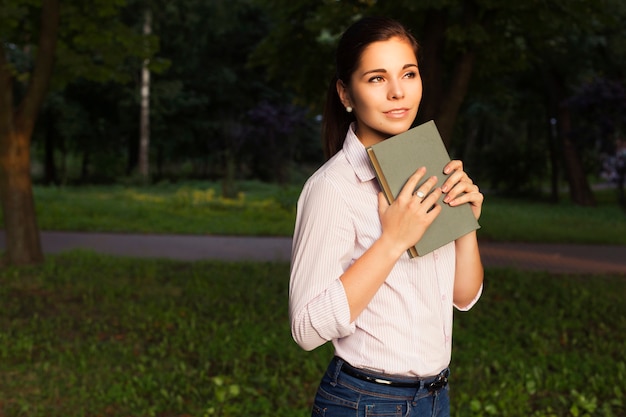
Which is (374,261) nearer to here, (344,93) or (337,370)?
(337,370)

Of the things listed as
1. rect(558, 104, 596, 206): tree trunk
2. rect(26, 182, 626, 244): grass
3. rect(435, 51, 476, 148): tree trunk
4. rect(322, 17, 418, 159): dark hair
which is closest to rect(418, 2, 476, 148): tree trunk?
rect(435, 51, 476, 148): tree trunk

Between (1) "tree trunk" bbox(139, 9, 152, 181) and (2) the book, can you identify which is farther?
(1) "tree trunk" bbox(139, 9, 152, 181)

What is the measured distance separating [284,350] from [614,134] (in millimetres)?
10726

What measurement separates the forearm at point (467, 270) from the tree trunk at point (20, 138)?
7.47 metres

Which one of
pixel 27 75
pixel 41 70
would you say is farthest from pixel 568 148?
pixel 41 70

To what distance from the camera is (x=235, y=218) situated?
15.2 m

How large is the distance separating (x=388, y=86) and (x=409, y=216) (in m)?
0.31

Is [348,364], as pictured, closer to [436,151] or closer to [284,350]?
[436,151]

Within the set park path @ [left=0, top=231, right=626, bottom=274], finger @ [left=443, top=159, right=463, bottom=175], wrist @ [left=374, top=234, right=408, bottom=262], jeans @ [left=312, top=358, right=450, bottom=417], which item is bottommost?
park path @ [left=0, top=231, right=626, bottom=274]

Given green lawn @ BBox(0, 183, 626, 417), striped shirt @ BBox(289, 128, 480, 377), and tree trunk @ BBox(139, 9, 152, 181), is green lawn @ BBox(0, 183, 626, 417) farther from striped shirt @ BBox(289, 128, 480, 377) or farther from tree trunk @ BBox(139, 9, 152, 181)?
Result: tree trunk @ BBox(139, 9, 152, 181)

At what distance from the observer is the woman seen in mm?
1565

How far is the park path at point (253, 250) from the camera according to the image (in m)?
10.2

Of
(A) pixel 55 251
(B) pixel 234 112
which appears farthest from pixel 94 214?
(B) pixel 234 112

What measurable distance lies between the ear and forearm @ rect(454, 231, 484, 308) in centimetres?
43
